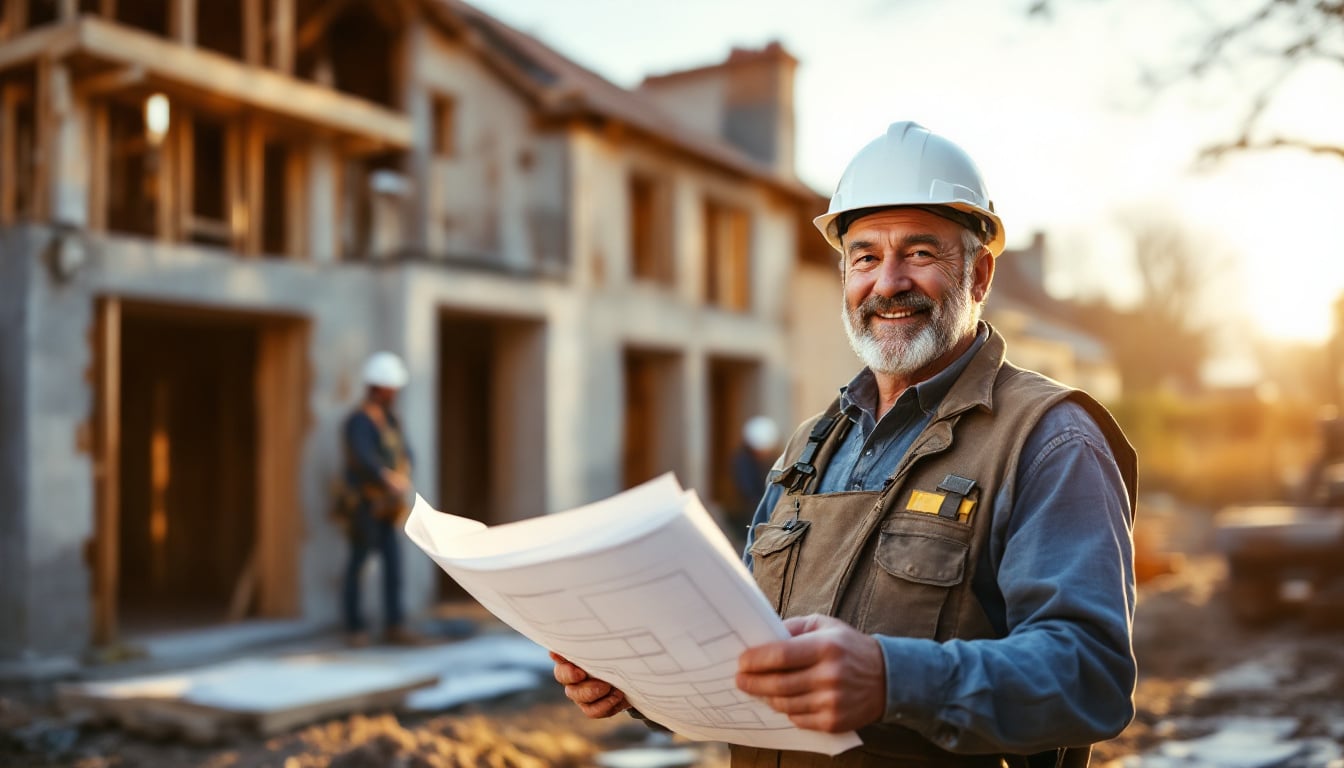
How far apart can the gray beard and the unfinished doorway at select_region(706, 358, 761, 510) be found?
627 inches

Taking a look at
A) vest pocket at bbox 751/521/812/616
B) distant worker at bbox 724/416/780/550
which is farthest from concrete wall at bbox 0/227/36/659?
vest pocket at bbox 751/521/812/616

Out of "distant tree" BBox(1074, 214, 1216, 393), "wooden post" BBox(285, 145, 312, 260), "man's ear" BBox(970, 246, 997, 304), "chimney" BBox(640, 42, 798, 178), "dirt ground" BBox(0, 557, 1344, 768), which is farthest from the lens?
"distant tree" BBox(1074, 214, 1216, 393)

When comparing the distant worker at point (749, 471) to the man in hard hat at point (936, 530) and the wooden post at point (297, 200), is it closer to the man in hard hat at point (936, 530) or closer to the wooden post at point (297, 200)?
the wooden post at point (297, 200)

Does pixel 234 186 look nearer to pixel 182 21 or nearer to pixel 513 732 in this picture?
pixel 182 21

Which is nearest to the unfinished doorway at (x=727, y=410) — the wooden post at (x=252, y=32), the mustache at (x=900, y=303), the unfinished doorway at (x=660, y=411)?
the unfinished doorway at (x=660, y=411)

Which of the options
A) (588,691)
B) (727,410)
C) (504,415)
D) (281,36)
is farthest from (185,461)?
(588,691)

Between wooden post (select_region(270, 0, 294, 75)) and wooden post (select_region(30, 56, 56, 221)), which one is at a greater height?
wooden post (select_region(270, 0, 294, 75))

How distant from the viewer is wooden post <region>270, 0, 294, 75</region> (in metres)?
11.8

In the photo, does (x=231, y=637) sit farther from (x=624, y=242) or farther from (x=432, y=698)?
(x=624, y=242)

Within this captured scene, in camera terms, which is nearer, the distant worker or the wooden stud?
the wooden stud

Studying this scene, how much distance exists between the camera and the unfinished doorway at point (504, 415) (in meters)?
14.4

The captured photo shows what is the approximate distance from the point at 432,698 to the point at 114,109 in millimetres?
6593

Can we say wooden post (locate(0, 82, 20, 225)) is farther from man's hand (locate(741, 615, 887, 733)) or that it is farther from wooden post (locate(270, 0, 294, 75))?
man's hand (locate(741, 615, 887, 733))

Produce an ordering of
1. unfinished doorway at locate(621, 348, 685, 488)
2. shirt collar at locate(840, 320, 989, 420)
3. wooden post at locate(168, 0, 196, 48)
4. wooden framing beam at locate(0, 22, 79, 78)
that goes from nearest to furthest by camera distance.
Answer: shirt collar at locate(840, 320, 989, 420) < wooden framing beam at locate(0, 22, 79, 78) < wooden post at locate(168, 0, 196, 48) < unfinished doorway at locate(621, 348, 685, 488)
